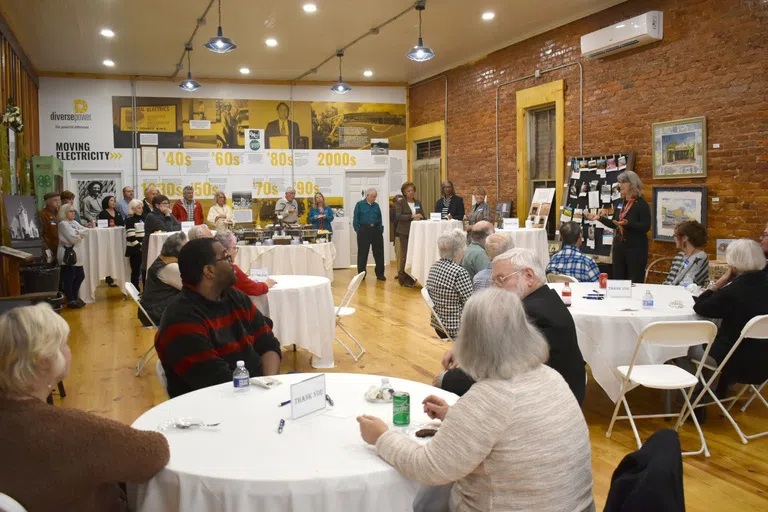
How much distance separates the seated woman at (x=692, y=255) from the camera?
5371 millimetres

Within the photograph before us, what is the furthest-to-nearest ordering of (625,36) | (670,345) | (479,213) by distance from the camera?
(479,213)
(625,36)
(670,345)

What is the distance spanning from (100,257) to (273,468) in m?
8.68

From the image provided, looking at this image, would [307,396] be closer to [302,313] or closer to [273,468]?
[273,468]

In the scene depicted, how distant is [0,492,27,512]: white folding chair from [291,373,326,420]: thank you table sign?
2.90 ft

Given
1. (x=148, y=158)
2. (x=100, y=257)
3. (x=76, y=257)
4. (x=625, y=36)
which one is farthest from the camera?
(x=148, y=158)

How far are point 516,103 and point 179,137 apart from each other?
266 inches

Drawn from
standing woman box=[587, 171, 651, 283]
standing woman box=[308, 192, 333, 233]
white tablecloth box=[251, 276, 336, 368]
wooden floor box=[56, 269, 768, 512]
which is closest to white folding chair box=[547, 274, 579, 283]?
wooden floor box=[56, 269, 768, 512]

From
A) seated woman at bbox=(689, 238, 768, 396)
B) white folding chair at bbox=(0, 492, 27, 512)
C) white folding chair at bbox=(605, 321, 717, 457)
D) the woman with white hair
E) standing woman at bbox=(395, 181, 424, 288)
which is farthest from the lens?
standing woman at bbox=(395, 181, 424, 288)

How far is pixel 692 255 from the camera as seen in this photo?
18.1ft

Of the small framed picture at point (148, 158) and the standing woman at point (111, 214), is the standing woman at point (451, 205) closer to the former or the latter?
the standing woman at point (111, 214)

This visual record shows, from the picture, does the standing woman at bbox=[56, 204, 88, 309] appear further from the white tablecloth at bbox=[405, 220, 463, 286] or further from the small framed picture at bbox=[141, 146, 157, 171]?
the white tablecloth at bbox=[405, 220, 463, 286]

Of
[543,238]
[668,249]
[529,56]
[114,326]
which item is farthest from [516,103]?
[114,326]

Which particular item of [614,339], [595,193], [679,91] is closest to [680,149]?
[679,91]

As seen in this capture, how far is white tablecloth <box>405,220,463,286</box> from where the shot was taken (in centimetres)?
993
